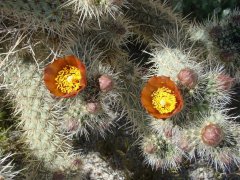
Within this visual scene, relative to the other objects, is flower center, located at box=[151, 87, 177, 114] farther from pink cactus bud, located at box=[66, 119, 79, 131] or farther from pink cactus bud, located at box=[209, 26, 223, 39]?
pink cactus bud, located at box=[209, 26, 223, 39]

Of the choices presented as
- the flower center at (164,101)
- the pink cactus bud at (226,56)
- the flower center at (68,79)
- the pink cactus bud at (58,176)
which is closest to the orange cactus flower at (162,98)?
the flower center at (164,101)

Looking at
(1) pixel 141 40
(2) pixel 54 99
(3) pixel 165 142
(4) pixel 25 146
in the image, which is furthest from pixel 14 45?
(3) pixel 165 142

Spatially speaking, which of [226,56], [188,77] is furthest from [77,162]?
[226,56]

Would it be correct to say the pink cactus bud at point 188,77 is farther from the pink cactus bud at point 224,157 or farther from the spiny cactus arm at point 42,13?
the spiny cactus arm at point 42,13

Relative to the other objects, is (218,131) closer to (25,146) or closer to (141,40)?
(141,40)

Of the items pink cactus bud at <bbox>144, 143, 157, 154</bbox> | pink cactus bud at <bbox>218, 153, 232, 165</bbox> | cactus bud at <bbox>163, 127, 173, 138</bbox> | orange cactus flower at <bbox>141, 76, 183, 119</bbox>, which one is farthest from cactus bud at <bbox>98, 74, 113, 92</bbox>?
pink cactus bud at <bbox>218, 153, 232, 165</bbox>

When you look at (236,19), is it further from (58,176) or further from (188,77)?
(58,176)
